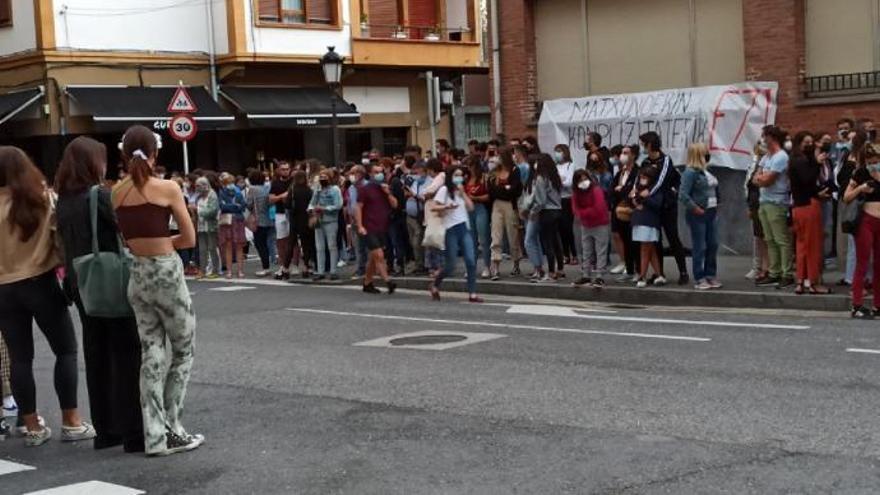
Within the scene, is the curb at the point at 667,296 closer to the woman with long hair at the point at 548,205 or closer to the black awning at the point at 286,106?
the woman with long hair at the point at 548,205

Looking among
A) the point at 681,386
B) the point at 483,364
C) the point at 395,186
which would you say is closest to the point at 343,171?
the point at 395,186

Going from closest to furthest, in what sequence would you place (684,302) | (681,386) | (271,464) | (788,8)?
(271,464) < (681,386) < (684,302) < (788,8)

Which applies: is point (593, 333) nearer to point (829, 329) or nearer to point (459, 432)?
point (829, 329)

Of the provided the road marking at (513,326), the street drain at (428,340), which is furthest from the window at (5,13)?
the street drain at (428,340)

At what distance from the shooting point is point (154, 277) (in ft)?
22.9

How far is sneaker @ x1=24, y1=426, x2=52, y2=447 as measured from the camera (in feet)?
24.9

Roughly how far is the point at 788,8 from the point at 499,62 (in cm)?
599

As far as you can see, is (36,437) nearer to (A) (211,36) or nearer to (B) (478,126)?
(A) (211,36)

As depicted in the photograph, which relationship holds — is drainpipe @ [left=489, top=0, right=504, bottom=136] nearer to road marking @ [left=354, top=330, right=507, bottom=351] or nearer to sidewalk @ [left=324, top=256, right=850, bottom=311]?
sidewalk @ [left=324, top=256, right=850, bottom=311]

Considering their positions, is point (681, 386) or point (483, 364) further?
point (483, 364)

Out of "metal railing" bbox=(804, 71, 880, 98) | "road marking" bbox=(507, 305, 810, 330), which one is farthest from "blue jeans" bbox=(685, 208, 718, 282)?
"metal railing" bbox=(804, 71, 880, 98)

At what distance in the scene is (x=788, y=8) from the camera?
58.5ft

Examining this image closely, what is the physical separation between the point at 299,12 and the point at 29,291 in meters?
25.9

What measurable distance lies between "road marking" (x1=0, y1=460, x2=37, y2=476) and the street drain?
15.0 feet
